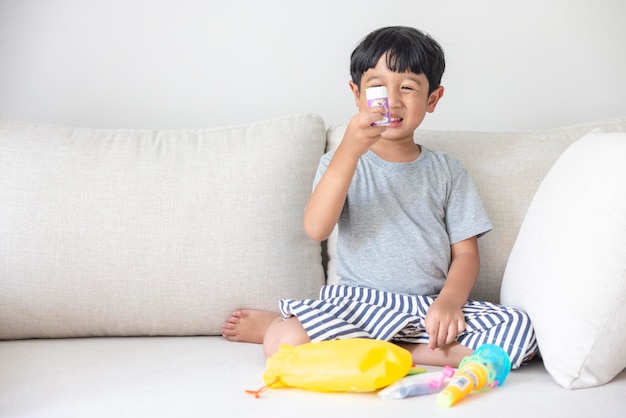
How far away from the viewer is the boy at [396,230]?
134cm

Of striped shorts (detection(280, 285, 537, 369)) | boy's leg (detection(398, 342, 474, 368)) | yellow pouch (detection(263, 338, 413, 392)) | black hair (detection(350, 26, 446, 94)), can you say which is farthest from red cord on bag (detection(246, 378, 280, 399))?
black hair (detection(350, 26, 446, 94))

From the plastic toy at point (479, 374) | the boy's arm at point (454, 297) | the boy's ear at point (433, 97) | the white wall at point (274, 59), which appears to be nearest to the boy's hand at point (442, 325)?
the boy's arm at point (454, 297)

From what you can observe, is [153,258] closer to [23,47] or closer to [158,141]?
[158,141]

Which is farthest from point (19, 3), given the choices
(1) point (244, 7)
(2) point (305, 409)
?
(2) point (305, 409)

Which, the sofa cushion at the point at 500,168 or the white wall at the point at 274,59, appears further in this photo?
the white wall at the point at 274,59

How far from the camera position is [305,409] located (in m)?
1.07

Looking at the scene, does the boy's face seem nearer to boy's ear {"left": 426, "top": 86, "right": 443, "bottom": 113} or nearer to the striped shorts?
boy's ear {"left": 426, "top": 86, "right": 443, "bottom": 113}

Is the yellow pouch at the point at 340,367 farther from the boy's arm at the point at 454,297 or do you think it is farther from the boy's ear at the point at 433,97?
the boy's ear at the point at 433,97

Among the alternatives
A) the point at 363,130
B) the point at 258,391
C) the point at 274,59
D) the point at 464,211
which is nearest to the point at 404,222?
the point at 464,211

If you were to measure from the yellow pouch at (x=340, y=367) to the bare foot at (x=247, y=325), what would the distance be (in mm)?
310

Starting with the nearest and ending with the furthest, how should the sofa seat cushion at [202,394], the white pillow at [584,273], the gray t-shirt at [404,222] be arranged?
the sofa seat cushion at [202,394]
the white pillow at [584,273]
the gray t-shirt at [404,222]

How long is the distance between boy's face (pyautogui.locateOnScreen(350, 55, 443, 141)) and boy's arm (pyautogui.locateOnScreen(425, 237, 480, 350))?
0.87 feet

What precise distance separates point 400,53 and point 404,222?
1.10ft

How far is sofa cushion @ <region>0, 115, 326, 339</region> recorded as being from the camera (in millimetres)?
1517
